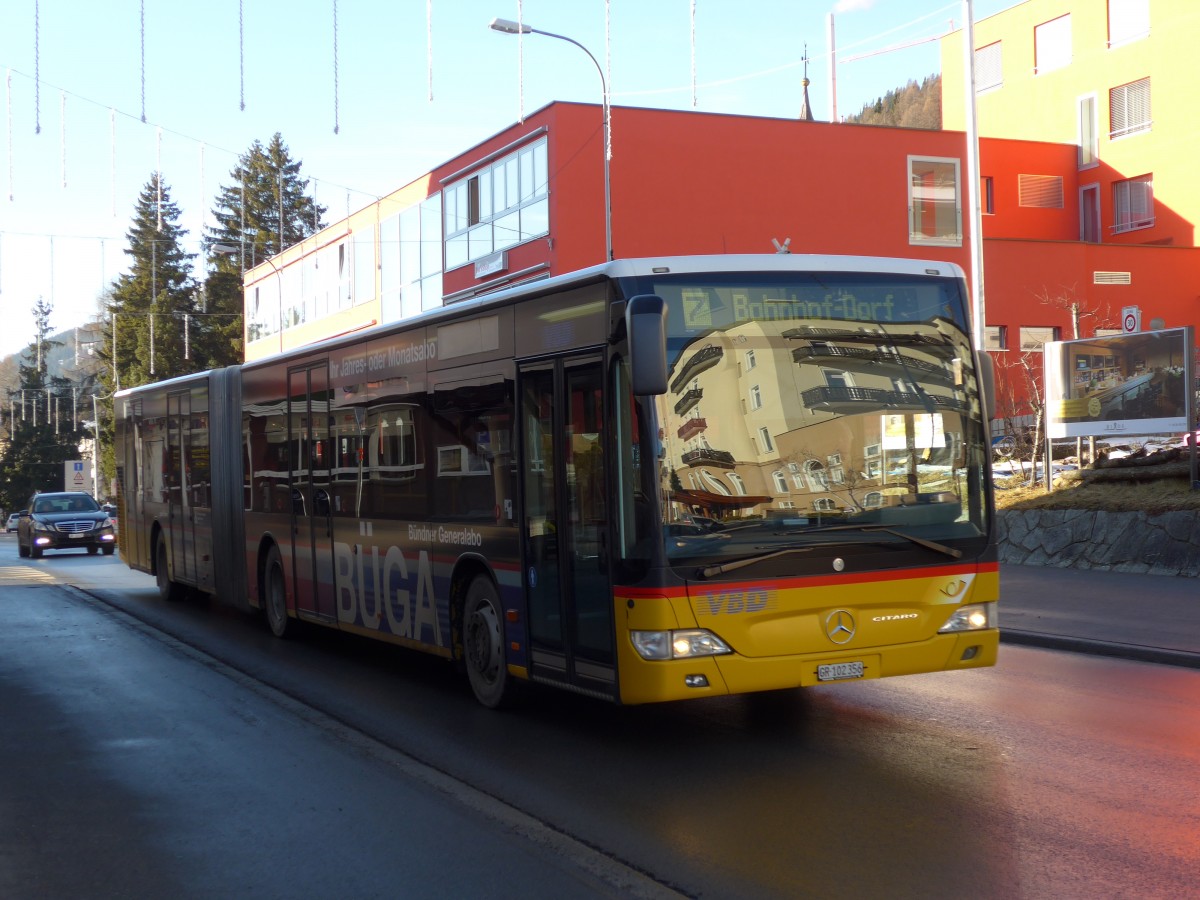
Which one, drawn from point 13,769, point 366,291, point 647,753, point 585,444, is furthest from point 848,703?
point 366,291

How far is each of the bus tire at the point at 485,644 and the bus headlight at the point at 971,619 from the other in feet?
9.48

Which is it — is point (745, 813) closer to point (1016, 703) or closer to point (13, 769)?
point (1016, 703)

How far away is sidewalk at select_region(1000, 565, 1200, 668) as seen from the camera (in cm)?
1149

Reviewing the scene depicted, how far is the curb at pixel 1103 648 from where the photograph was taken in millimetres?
10922

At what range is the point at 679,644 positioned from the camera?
7.41 metres

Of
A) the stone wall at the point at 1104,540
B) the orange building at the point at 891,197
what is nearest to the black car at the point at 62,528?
the orange building at the point at 891,197

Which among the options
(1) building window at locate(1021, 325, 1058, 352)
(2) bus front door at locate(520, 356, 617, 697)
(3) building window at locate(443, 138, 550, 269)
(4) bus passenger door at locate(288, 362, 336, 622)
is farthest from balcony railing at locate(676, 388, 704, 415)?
(1) building window at locate(1021, 325, 1058, 352)

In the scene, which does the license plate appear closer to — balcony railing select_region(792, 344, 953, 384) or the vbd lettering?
the vbd lettering

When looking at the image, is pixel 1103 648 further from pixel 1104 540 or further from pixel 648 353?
pixel 1104 540

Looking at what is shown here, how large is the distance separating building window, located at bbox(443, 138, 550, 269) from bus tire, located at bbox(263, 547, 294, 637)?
1944cm

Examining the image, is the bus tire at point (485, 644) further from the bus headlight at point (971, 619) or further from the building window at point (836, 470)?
the bus headlight at point (971, 619)

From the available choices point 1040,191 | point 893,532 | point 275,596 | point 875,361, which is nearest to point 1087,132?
point 1040,191

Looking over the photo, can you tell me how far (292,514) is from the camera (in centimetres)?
1374

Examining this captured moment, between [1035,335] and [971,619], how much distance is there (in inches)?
1380
